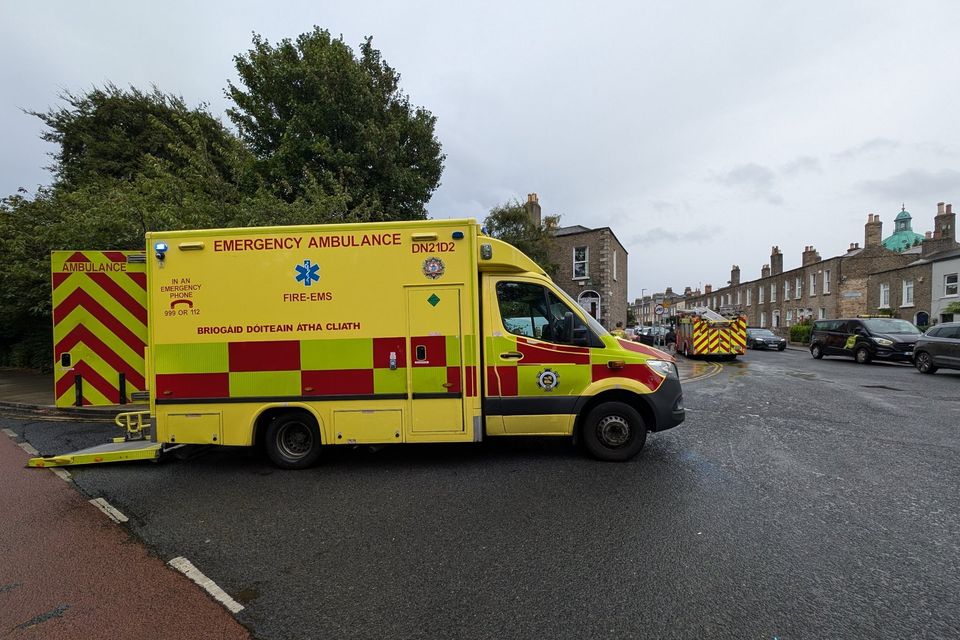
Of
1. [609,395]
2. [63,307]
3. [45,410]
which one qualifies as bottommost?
[45,410]

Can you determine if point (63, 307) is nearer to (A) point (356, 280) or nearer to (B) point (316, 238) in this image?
Answer: (B) point (316, 238)

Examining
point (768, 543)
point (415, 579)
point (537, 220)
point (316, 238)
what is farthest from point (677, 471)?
point (537, 220)

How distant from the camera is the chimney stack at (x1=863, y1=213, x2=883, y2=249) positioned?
32.2m

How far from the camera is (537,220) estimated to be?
2709 cm

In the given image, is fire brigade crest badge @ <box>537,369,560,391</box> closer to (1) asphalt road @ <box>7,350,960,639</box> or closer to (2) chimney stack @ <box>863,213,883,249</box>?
(1) asphalt road @ <box>7,350,960,639</box>

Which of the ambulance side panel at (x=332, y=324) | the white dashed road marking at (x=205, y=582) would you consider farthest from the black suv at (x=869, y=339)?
the white dashed road marking at (x=205, y=582)

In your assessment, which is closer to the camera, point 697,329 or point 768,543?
point 768,543

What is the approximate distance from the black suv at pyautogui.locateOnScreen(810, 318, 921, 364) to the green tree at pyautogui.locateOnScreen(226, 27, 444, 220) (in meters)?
17.2

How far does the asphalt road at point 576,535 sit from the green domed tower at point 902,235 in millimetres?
75828

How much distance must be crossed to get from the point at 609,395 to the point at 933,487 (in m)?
3.04

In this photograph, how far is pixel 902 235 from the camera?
6247 centimetres

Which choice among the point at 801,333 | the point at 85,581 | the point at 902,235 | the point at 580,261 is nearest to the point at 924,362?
the point at 85,581

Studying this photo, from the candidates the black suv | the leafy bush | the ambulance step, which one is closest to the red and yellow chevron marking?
the ambulance step

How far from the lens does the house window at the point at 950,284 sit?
24.9 meters
